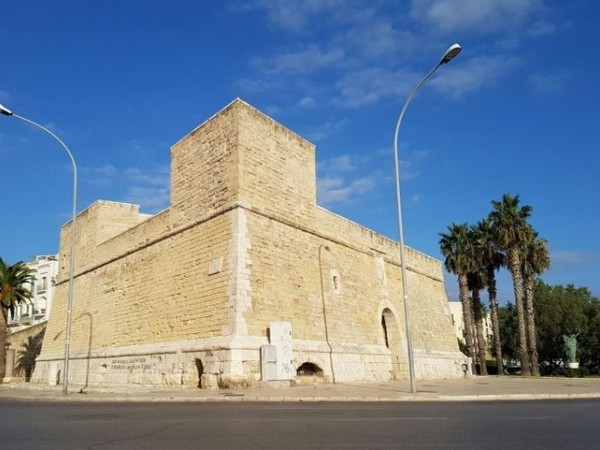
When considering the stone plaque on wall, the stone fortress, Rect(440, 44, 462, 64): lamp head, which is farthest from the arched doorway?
Rect(440, 44, 462, 64): lamp head

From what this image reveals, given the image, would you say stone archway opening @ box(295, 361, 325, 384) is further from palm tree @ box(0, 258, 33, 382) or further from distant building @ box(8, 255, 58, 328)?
distant building @ box(8, 255, 58, 328)

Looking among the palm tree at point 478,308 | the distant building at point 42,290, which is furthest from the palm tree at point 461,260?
the distant building at point 42,290

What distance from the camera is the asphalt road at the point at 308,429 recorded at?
19.1 feet

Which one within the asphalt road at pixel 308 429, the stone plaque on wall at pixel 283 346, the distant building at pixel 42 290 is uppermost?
the distant building at pixel 42 290

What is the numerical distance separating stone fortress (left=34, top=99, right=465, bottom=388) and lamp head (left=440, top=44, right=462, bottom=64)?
7.51 metres

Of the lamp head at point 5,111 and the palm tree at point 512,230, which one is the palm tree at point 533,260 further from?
the lamp head at point 5,111

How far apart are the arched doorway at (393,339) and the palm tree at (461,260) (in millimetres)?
14209

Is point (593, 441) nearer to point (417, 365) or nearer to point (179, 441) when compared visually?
point (179, 441)

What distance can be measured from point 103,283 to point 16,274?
38.8ft

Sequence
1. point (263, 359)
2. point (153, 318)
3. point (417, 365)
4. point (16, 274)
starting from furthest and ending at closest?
point (16, 274), point (417, 365), point (153, 318), point (263, 359)

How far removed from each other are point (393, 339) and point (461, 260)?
48.7 feet

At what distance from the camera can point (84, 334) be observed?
85.2ft

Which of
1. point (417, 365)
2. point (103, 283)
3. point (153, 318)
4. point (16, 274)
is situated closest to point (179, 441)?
point (153, 318)

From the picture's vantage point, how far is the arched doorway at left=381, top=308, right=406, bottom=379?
85.1 feet
